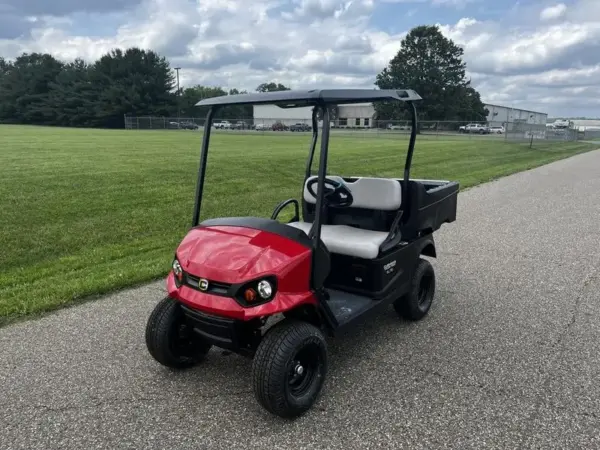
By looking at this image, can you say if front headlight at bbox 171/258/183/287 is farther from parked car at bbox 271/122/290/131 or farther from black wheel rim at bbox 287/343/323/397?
parked car at bbox 271/122/290/131

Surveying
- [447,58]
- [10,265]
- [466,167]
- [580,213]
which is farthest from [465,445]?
[447,58]

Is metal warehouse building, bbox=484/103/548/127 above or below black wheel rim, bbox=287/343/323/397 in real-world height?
above

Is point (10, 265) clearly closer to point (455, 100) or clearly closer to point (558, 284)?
point (558, 284)

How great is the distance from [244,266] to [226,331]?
360mm

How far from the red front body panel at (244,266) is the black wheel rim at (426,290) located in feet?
5.07

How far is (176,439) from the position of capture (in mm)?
2494

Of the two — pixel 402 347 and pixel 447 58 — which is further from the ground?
pixel 447 58

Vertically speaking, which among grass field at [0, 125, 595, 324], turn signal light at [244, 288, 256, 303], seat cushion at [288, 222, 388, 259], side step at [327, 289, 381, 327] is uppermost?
seat cushion at [288, 222, 388, 259]

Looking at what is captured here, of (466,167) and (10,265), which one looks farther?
(466,167)

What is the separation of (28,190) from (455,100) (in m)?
59.8

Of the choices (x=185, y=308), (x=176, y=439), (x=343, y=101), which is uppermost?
(x=343, y=101)

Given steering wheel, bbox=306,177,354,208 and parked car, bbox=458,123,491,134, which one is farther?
parked car, bbox=458,123,491,134

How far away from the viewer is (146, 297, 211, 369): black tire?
2984 mm

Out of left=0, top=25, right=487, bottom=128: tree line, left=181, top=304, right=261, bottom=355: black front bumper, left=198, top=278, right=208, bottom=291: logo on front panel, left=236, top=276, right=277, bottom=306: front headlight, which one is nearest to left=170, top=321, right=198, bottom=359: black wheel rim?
left=181, top=304, right=261, bottom=355: black front bumper
